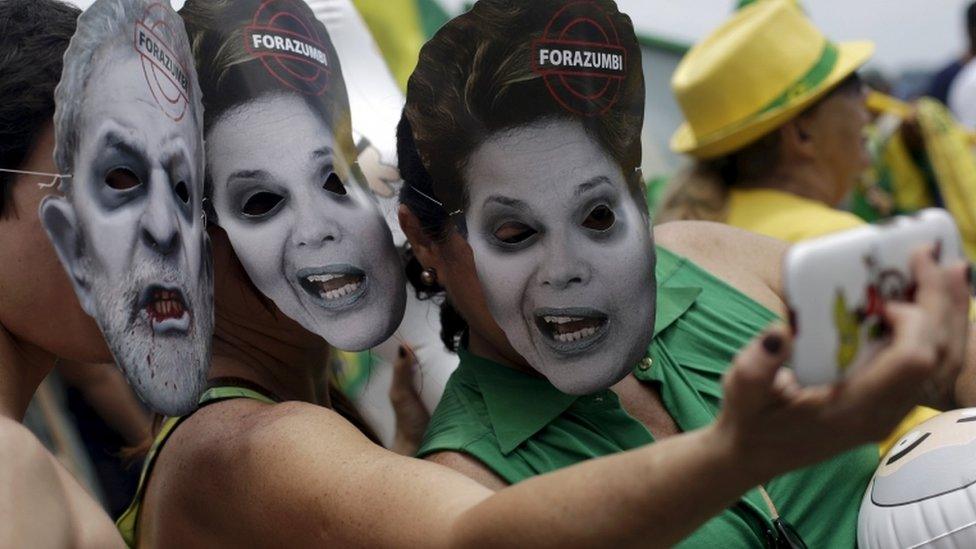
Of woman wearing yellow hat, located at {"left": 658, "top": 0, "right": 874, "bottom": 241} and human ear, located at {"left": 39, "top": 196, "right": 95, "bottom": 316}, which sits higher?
human ear, located at {"left": 39, "top": 196, "right": 95, "bottom": 316}

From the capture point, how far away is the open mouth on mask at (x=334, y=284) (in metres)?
1.58

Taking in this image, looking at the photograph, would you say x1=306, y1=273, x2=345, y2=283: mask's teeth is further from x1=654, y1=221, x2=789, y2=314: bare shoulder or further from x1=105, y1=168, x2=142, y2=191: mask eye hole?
x1=654, y1=221, x2=789, y2=314: bare shoulder

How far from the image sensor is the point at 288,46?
63.2 inches

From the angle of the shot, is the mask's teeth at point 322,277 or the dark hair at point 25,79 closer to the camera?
the dark hair at point 25,79

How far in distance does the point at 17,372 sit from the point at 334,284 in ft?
1.24

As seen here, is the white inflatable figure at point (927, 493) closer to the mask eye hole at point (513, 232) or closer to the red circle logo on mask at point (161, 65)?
the mask eye hole at point (513, 232)

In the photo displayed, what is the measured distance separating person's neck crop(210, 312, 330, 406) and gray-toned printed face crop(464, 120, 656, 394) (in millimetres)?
320

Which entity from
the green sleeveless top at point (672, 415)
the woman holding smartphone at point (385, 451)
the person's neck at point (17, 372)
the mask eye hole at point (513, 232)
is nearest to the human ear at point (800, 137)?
the woman holding smartphone at point (385, 451)

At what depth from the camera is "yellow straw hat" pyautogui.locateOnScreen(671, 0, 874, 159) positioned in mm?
3133

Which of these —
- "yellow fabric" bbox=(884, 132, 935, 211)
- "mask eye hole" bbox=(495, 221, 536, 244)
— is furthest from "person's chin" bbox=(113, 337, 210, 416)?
"yellow fabric" bbox=(884, 132, 935, 211)

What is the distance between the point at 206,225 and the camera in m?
1.61

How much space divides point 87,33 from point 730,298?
0.93m

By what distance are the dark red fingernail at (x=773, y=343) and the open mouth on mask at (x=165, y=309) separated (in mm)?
705

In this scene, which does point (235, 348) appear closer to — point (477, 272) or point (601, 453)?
point (477, 272)
